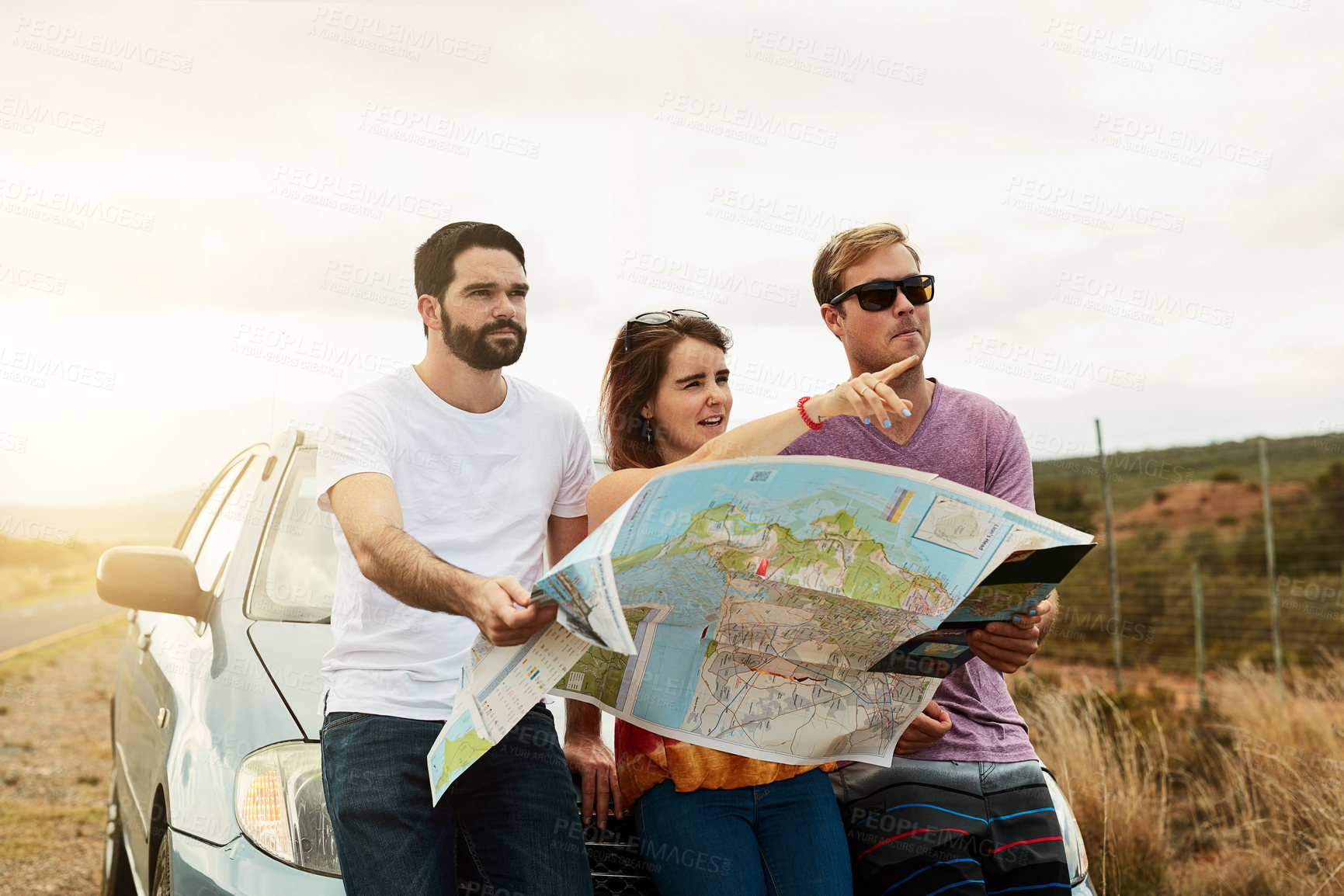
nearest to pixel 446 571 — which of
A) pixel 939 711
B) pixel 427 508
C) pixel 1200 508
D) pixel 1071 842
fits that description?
pixel 427 508

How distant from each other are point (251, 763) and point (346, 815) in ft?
1.91

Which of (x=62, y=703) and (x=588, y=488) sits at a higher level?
(x=588, y=488)

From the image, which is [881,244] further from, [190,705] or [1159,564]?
[1159,564]

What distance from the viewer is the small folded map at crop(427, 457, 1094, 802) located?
1755mm

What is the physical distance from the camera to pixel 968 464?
279cm

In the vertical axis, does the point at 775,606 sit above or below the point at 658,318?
below

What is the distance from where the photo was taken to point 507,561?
2.47 m

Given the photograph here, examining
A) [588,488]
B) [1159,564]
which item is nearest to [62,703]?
[588,488]

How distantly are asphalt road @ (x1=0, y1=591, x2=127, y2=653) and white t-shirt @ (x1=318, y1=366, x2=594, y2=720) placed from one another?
21119mm

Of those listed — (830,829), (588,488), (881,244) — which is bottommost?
(830,829)

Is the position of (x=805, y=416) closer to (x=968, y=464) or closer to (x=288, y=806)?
(x=968, y=464)

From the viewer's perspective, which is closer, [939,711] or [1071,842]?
[939,711]

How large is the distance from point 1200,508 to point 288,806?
3533 cm

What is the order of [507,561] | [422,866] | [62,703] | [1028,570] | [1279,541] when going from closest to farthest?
[1028,570] < [422,866] < [507,561] < [62,703] < [1279,541]
